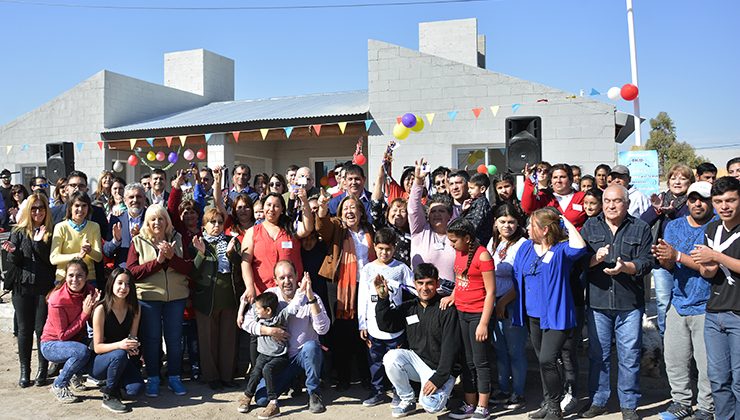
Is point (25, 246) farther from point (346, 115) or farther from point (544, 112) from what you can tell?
point (544, 112)

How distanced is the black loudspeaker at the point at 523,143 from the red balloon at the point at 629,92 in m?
1.79

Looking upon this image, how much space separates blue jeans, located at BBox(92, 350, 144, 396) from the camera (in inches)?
170

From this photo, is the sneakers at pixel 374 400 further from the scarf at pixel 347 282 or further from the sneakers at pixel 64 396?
the sneakers at pixel 64 396

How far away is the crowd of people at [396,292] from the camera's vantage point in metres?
3.84

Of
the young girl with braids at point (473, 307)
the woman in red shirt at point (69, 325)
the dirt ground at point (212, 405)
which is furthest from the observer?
the woman in red shirt at point (69, 325)

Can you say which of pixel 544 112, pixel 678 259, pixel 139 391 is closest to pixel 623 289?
pixel 678 259

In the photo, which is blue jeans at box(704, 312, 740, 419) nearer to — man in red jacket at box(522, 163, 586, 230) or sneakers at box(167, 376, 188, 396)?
man in red jacket at box(522, 163, 586, 230)

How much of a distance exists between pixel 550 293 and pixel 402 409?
1.38m

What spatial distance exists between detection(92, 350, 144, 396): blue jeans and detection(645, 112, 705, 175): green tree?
34.4m

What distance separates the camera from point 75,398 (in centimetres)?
448

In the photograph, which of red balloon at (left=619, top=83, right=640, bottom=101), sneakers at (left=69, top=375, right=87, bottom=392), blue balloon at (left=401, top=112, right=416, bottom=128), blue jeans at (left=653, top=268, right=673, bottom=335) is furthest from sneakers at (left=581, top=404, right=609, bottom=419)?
blue balloon at (left=401, top=112, right=416, bottom=128)

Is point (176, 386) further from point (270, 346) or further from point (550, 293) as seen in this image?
point (550, 293)

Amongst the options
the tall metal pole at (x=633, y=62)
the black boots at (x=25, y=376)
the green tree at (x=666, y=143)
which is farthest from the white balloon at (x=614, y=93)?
the green tree at (x=666, y=143)

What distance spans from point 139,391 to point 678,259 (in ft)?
13.6
